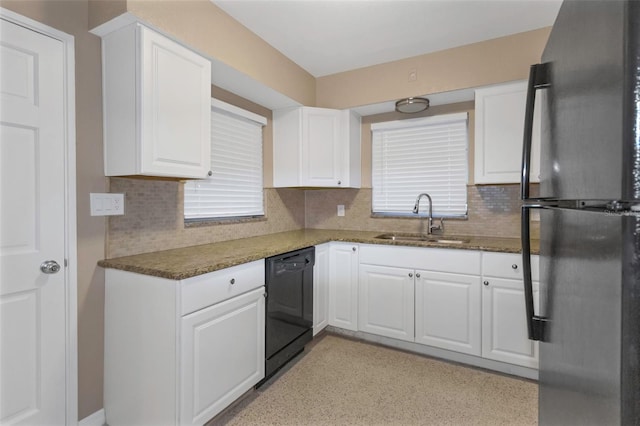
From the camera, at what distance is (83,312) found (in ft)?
5.38

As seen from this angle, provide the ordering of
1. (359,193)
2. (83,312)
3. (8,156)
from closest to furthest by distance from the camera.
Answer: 1. (8,156)
2. (83,312)
3. (359,193)

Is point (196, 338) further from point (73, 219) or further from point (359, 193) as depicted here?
point (359, 193)

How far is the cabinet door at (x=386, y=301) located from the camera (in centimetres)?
248

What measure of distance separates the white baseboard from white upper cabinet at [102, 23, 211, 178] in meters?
1.30

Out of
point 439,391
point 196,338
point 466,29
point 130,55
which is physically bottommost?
point 439,391

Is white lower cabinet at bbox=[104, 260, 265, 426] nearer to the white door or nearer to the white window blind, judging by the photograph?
the white door

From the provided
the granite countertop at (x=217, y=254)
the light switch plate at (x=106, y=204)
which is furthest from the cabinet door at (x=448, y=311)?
the light switch plate at (x=106, y=204)

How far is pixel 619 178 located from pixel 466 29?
2375 mm

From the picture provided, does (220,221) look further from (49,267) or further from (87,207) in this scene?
(49,267)

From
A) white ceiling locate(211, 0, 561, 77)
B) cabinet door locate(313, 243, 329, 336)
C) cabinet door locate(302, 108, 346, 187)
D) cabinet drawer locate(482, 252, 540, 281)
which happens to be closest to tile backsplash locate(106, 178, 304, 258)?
cabinet door locate(313, 243, 329, 336)

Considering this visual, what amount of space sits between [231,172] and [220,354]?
4.93ft

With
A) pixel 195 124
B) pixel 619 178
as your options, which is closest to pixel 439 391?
pixel 619 178

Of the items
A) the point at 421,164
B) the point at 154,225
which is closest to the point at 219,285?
the point at 154,225

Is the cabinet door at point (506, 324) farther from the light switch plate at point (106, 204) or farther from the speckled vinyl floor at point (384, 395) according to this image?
the light switch plate at point (106, 204)
